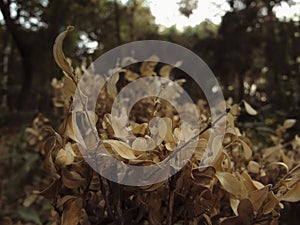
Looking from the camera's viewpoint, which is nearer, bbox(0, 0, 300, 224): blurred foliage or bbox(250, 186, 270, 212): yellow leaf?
bbox(250, 186, 270, 212): yellow leaf

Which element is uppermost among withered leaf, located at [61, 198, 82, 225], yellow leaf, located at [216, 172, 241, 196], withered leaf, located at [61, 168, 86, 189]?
yellow leaf, located at [216, 172, 241, 196]

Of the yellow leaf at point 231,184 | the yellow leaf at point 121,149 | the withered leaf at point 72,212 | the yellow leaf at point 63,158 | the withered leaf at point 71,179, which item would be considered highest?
the yellow leaf at point 121,149

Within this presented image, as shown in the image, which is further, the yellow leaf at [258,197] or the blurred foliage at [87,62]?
the blurred foliage at [87,62]

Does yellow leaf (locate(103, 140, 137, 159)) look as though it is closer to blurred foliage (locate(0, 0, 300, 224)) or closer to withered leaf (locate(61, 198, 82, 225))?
withered leaf (locate(61, 198, 82, 225))

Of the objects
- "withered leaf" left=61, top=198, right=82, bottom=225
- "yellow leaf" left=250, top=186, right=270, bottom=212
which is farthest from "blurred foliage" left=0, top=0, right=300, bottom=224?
"yellow leaf" left=250, top=186, right=270, bottom=212

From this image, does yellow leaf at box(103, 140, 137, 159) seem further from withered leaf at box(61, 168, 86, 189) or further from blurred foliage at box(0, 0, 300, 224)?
blurred foliage at box(0, 0, 300, 224)

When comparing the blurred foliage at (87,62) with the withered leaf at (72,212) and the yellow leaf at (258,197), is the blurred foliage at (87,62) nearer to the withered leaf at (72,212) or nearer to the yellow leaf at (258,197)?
the withered leaf at (72,212)

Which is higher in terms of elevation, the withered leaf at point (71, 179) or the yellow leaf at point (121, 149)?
the yellow leaf at point (121, 149)

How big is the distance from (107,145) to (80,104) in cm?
4

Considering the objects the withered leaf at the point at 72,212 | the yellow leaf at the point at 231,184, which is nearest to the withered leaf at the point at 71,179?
the withered leaf at the point at 72,212

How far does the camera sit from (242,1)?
1.38 metres

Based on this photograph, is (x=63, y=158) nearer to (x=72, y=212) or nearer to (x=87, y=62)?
(x=72, y=212)

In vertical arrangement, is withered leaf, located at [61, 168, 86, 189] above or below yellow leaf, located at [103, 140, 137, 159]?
below

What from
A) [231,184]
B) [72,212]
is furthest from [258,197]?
[72,212]
